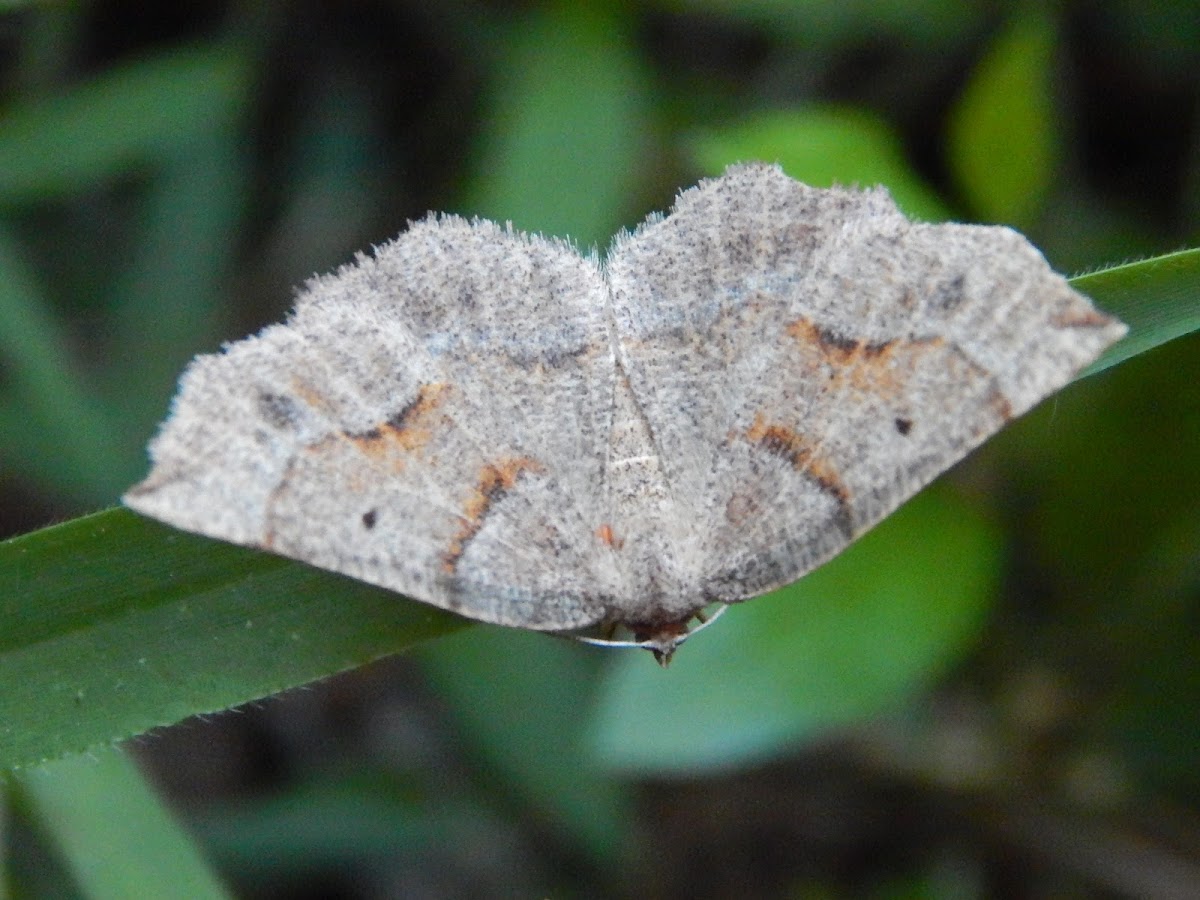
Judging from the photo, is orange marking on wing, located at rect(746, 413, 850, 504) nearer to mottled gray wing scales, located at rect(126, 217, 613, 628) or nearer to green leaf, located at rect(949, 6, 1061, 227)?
mottled gray wing scales, located at rect(126, 217, 613, 628)

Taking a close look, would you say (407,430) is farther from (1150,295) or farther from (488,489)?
(1150,295)

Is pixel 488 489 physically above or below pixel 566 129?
below

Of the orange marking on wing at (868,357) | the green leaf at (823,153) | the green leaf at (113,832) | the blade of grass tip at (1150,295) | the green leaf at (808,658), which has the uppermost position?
the green leaf at (823,153)

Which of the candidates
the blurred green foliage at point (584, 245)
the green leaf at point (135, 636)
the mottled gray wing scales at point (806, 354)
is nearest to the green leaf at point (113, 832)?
the blurred green foliage at point (584, 245)

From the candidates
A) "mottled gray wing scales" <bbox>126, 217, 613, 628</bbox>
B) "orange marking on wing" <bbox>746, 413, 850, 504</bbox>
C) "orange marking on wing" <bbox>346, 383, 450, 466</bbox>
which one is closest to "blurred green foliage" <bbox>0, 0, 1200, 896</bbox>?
"mottled gray wing scales" <bbox>126, 217, 613, 628</bbox>

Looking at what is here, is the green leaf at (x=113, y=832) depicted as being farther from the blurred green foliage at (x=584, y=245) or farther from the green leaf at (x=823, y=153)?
the green leaf at (x=823, y=153)

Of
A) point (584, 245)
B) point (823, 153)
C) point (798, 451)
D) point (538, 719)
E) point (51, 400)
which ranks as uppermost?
point (823, 153)

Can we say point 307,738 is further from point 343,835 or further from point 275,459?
Result: point 275,459

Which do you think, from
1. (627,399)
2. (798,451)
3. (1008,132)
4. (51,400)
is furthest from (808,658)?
(51,400)
